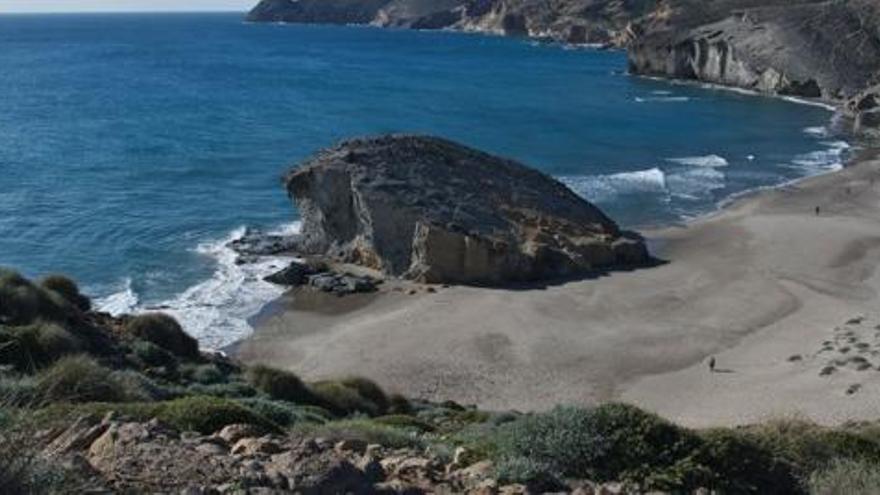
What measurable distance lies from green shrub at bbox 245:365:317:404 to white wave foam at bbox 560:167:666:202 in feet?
121

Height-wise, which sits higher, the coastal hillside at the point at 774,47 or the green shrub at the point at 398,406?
the coastal hillside at the point at 774,47

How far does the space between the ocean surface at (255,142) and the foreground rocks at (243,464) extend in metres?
25.7

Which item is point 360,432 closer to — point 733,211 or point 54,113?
point 733,211

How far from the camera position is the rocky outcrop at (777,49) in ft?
324

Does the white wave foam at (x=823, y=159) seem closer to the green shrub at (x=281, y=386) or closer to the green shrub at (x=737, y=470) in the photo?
the green shrub at (x=281, y=386)

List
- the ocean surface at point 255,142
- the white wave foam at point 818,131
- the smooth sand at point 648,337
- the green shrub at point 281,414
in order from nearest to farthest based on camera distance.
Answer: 1. the green shrub at point 281,414
2. the smooth sand at point 648,337
3. the ocean surface at point 255,142
4. the white wave foam at point 818,131

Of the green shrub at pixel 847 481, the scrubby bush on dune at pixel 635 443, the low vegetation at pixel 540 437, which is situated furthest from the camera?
the scrubby bush on dune at pixel 635 443

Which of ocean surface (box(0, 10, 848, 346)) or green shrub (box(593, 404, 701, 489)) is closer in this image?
green shrub (box(593, 404, 701, 489))

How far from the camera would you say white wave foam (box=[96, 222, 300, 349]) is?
3634cm

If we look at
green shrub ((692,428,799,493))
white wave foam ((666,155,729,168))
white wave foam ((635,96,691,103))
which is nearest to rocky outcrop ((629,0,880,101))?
white wave foam ((635,96,691,103))

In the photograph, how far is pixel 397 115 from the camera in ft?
279

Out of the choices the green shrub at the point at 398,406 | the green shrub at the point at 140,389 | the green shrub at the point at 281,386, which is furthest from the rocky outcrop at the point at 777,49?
the green shrub at the point at 140,389

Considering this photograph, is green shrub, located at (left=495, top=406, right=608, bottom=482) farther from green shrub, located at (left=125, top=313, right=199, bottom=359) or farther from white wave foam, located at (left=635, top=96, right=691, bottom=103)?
white wave foam, located at (left=635, top=96, right=691, bottom=103)

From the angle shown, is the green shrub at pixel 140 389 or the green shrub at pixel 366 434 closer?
the green shrub at pixel 366 434
